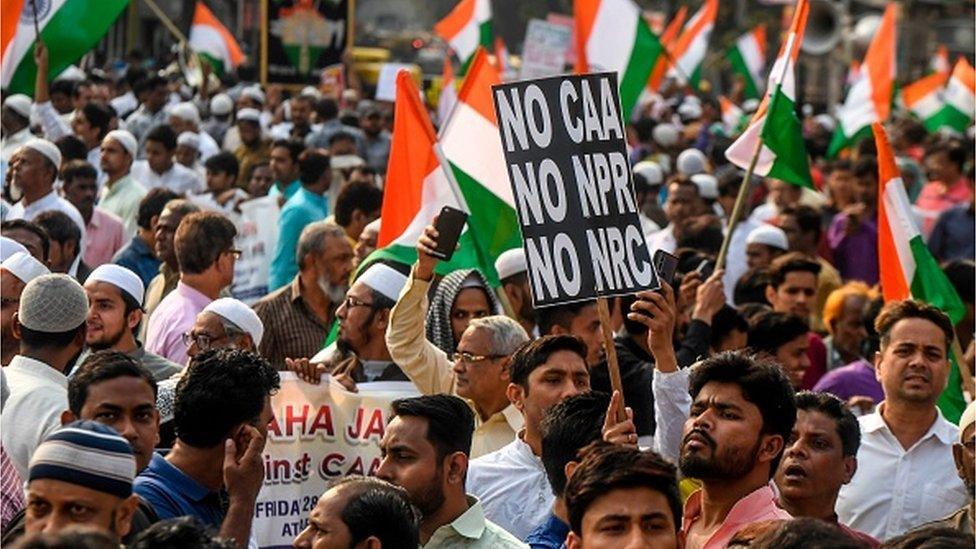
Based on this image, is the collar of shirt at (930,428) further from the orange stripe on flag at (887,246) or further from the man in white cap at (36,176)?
the man in white cap at (36,176)

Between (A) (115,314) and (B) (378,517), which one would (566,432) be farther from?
(A) (115,314)

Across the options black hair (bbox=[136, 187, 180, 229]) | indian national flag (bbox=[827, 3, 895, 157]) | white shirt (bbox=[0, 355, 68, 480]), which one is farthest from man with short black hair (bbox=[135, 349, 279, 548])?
indian national flag (bbox=[827, 3, 895, 157])

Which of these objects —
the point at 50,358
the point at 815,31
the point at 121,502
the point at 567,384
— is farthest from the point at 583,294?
the point at 815,31

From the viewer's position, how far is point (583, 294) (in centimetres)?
639

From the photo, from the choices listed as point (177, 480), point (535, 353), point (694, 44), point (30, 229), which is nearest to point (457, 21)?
point (694, 44)

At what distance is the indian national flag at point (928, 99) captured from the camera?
22.6m

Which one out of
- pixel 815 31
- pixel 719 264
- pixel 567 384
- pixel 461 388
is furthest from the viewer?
pixel 815 31

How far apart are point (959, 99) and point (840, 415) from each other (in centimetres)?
1459

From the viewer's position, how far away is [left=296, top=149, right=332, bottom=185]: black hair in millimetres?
12875

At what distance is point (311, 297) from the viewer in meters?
9.34

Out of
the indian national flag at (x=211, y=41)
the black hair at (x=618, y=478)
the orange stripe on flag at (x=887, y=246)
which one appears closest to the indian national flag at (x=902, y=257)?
the orange stripe on flag at (x=887, y=246)

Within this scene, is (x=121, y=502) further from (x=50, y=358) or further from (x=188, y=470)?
(x=50, y=358)

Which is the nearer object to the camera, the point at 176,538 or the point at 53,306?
the point at 176,538

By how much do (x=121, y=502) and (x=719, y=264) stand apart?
15.2 ft
